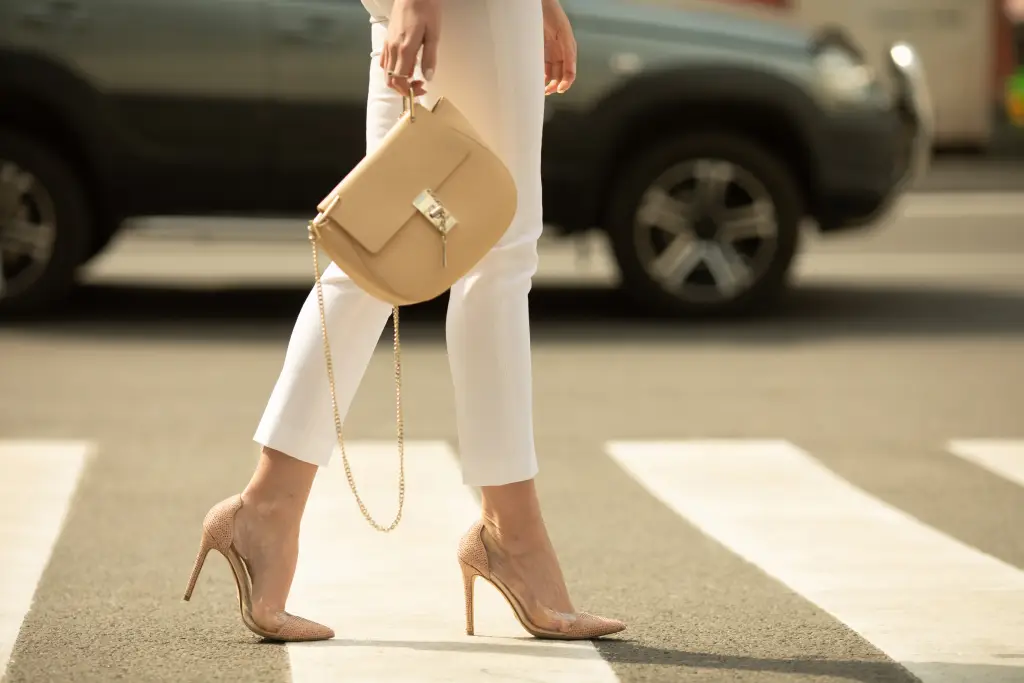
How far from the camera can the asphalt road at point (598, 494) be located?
140 inches

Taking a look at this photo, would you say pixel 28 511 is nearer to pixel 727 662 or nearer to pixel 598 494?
pixel 598 494

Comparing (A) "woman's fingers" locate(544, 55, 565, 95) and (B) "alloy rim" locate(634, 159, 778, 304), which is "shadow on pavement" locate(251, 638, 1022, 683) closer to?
(A) "woman's fingers" locate(544, 55, 565, 95)

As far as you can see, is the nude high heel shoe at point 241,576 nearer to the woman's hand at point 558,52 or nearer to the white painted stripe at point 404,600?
the white painted stripe at point 404,600

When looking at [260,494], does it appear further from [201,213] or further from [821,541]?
[201,213]

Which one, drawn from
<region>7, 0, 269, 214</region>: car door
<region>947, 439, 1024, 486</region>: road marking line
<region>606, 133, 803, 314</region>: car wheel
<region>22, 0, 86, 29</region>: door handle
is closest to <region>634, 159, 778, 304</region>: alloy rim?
<region>606, 133, 803, 314</region>: car wheel

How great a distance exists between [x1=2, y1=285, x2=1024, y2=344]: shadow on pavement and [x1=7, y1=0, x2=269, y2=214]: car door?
639 mm

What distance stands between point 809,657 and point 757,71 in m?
5.52

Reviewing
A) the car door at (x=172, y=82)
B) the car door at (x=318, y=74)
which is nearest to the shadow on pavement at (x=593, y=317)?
the car door at (x=172, y=82)

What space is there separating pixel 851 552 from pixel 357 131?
14.5 ft

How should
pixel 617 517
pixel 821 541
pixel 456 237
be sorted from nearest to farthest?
pixel 456 237, pixel 821 541, pixel 617 517

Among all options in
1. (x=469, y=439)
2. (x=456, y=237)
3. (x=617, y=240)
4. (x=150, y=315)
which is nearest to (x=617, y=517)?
(x=469, y=439)

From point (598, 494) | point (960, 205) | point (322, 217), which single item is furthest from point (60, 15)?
point (960, 205)

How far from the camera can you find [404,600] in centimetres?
395

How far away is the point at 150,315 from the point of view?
29.5 ft
